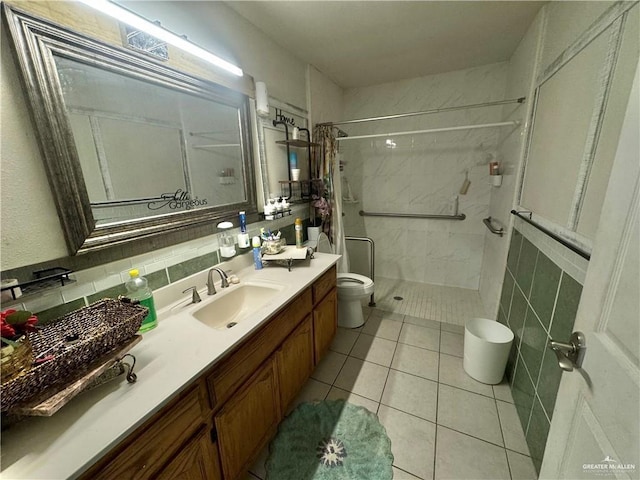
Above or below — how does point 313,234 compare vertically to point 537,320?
above

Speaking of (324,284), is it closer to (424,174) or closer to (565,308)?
(565,308)

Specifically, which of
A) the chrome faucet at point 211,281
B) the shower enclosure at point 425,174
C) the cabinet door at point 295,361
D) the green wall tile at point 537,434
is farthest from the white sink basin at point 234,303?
the shower enclosure at point 425,174

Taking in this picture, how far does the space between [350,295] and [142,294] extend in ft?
5.26

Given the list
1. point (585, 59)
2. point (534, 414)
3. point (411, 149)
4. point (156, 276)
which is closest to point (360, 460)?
point (534, 414)

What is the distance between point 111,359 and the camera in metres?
0.74

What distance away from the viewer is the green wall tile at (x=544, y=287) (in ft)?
3.83

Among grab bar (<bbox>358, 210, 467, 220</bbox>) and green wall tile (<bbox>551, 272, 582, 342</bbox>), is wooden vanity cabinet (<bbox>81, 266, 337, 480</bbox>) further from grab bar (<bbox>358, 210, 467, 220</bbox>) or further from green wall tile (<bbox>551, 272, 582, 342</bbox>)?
grab bar (<bbox>358, 210, 467, 220</bbox>)

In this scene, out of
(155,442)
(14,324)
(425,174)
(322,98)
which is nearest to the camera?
(14,324)

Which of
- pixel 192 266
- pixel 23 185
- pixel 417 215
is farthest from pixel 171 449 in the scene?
pixel 417 215

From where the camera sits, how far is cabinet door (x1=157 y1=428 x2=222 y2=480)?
79cm

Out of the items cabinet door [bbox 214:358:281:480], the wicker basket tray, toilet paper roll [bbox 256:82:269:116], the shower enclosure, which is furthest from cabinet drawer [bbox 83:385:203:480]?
the shower enclosure

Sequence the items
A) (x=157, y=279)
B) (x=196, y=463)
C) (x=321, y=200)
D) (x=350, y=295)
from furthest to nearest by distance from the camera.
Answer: (x=321, y=200) → (x=350, y=295) → (x=157, y=279) → (x=196, y=463)

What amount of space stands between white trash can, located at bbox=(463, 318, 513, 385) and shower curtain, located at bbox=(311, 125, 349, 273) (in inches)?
54.2

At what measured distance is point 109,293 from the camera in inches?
40.2
